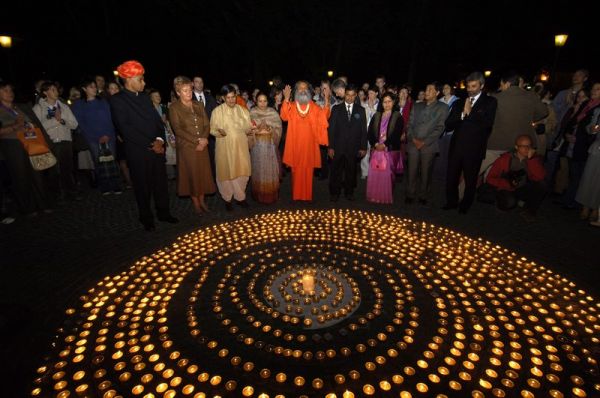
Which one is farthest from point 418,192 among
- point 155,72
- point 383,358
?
point 155,72

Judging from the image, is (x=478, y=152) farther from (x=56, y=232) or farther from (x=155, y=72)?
(x=155, y=72)

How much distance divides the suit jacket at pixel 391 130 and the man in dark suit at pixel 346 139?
0.84 feet

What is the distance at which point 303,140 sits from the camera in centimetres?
623

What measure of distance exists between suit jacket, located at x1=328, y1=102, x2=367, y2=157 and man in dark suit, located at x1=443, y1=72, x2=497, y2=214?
4.85ft

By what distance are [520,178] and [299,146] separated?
3.91 meters

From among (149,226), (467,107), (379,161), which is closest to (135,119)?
(149,226)

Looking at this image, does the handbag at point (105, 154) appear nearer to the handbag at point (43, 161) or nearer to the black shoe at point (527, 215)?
the handbag at point (43, 161)

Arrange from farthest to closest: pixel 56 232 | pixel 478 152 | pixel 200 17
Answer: pixel 200 17 < pixel 478 152 < pixel 56 232

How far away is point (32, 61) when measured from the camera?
18.3 meters

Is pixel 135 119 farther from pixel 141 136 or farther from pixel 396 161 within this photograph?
pixel 396 161

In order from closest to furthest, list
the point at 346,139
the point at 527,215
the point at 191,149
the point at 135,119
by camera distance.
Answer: the point at 135,119 < the point at 191,149 < the point at 527,215 < the point at 346,139

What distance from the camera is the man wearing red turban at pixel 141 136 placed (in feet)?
15.4

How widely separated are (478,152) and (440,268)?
262cm

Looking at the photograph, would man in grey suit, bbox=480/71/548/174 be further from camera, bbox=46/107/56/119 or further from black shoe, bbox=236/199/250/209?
camera, bbox=46/107/56/119
